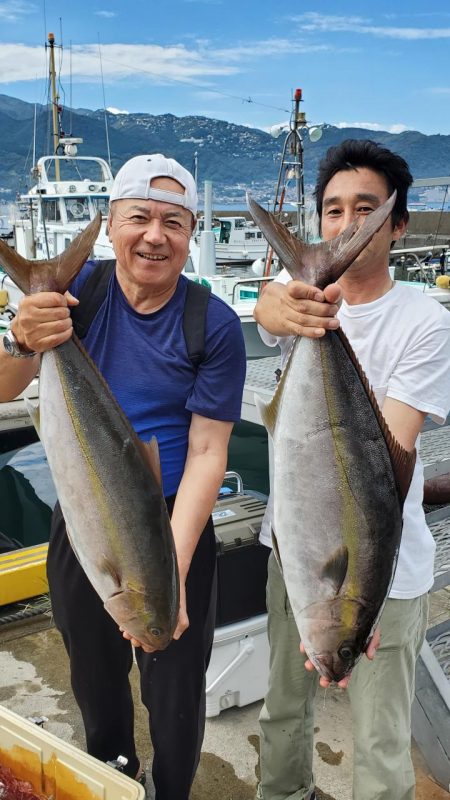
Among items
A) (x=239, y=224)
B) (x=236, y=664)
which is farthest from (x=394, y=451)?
(x=239, y=224)

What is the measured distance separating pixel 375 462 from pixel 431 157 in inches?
5173

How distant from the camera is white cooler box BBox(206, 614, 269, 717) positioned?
3.03 metres

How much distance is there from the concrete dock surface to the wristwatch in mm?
1819

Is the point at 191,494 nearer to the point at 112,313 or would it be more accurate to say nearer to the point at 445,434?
the point at 112,313

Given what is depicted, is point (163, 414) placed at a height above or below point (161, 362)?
below

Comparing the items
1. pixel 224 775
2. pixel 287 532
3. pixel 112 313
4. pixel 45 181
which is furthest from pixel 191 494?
pixel 45 181

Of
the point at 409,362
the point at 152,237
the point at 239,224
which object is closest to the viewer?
the point at 152,237

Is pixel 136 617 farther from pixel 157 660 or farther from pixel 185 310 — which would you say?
pixel 185 310

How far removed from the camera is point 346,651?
5.35ft

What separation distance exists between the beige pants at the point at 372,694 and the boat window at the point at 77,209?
48.3 feet

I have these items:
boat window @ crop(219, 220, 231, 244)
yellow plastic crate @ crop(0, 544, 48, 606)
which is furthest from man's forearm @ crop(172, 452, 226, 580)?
boat window @ crop(219, 220, 231, 244)

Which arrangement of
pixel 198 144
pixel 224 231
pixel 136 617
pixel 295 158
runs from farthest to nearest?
pixel 198 144 < pixel 224 231 < pixel 295 158 < pixel 136 617

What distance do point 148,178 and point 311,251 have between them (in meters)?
0.55

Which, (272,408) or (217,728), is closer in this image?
(272,408)
